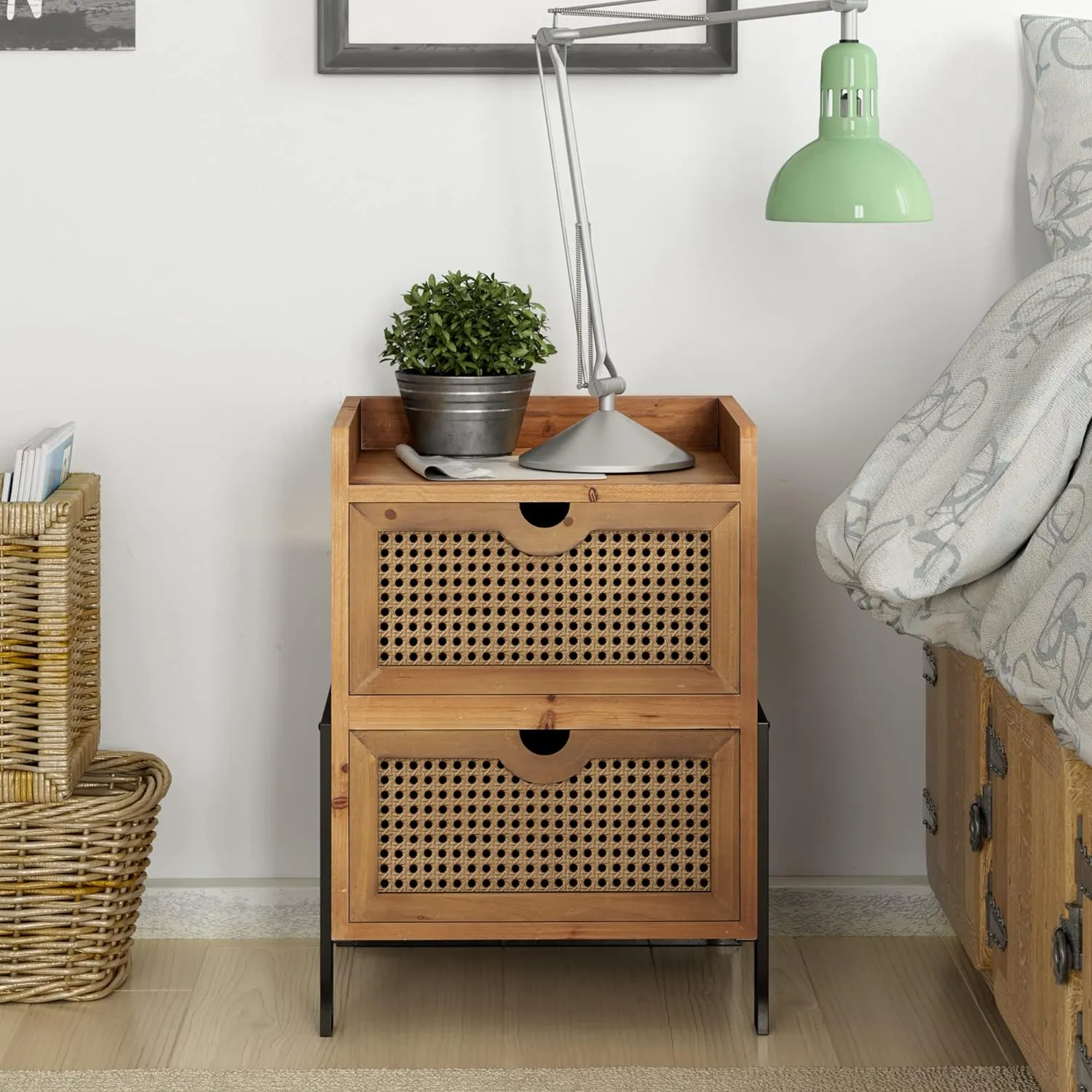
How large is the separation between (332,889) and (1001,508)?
2.84ft

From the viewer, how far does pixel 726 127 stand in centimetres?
192

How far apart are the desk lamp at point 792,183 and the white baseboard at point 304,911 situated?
28.0 inches

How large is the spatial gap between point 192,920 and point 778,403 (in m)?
1.10

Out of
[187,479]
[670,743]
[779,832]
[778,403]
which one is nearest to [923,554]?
[670,743]

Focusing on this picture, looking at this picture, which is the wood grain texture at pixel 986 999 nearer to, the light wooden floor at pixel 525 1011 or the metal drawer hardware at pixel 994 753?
the light wooden floor at pixel 525 1011

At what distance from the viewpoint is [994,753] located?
1.52 meters

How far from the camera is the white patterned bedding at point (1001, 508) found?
128cm

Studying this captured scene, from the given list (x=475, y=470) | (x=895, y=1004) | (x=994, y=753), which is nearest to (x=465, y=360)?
(x=475, y=470)

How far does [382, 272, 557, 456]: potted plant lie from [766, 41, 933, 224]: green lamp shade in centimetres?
34

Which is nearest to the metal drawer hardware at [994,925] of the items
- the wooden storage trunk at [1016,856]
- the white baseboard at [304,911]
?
the wooden storage trunk at [1016,856]

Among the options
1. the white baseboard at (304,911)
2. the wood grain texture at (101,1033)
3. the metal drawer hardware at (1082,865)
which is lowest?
the wood grain texture at (101,1033)

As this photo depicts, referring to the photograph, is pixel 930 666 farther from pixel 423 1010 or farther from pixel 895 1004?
pixel 423 1010

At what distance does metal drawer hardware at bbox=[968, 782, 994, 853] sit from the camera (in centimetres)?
155

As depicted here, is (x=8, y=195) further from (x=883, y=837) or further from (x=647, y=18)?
(x=883, y=837)
